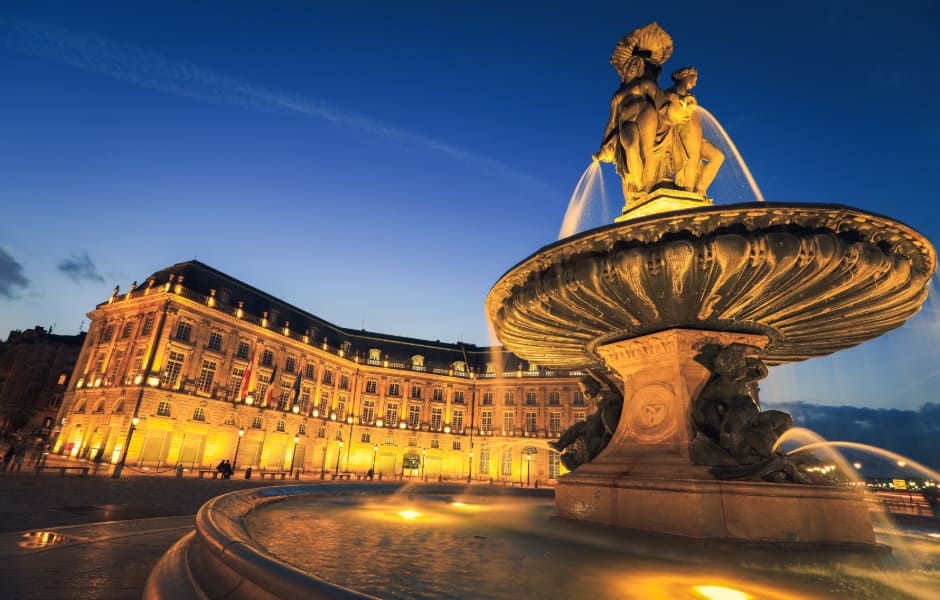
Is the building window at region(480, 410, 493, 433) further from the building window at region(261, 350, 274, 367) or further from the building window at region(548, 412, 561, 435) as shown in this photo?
the building window at region(261, 350, 274, 367)

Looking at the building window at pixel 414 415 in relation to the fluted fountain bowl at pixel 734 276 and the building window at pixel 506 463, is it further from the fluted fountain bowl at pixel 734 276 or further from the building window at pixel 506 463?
the fluted fountain bowl at pixel 734 276

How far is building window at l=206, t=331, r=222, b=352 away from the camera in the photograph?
1748 inches

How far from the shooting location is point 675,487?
235 inches

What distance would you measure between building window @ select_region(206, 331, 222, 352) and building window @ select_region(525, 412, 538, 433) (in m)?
36.8

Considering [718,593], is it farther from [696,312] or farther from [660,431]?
[696,312]

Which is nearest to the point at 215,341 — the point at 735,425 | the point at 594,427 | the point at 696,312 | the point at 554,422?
the point at 554,422

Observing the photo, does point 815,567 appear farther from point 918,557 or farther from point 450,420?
point 450,420

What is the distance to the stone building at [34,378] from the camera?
62.5 metres

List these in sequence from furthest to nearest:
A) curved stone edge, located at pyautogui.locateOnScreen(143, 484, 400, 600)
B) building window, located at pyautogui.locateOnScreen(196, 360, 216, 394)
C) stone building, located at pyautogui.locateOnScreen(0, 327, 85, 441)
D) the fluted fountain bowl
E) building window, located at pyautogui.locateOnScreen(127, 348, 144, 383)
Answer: stone building, located at pyautogui.locateOnScreen(0, 327, 85, 441) → building window, located at pyautogui.locateOnScreen(196, 360, 216, 394) → building window, located at pyautogui.locateOnScreen(127, 348, 144, 383) → the fluted fountain bowl → curved stone edge, located at pyautogui.locateOnScreen(143, 484, 400, 600)

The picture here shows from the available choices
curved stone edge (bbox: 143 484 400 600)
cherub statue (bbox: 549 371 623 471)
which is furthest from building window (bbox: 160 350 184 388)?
curved stone edge (bbox: 143 484 400 600)

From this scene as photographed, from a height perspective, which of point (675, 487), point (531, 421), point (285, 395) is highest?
point (285, 395)

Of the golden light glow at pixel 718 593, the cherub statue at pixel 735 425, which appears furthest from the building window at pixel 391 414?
the golden light glow at pixel 718 593

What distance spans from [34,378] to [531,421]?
70048mm

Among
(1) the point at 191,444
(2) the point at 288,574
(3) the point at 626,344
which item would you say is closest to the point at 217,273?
(1) the point at 191,444
